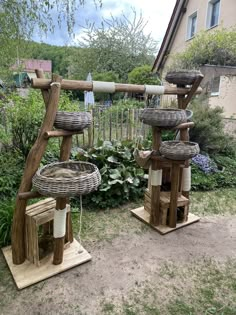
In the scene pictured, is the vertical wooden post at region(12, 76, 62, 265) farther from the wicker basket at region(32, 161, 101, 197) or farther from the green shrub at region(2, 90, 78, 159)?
the green shrub at region(2, 90, 78, 159)

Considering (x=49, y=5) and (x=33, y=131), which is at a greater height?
(x=49, y=5)

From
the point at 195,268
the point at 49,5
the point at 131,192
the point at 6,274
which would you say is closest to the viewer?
the point at 6,274

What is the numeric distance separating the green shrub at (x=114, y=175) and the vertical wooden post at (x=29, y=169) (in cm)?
108

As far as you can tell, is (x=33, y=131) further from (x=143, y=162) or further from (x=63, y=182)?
(x=63, y=182)

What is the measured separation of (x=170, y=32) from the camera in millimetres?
9359

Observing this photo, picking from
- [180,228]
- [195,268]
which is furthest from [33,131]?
[195,268]

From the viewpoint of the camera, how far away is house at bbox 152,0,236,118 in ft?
16.3

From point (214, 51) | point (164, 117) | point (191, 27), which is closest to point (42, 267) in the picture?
point (164, 117)

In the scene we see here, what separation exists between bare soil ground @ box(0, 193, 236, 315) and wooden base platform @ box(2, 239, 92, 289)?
0.13 ft

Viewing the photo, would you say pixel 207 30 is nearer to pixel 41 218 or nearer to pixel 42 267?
pixel 41 218

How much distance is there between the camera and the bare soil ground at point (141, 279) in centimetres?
143

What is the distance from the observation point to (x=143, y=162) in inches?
87.7

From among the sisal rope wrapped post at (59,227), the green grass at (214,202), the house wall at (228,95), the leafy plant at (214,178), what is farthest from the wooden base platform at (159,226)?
the house wall at (228,95)

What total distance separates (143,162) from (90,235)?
850 mm
